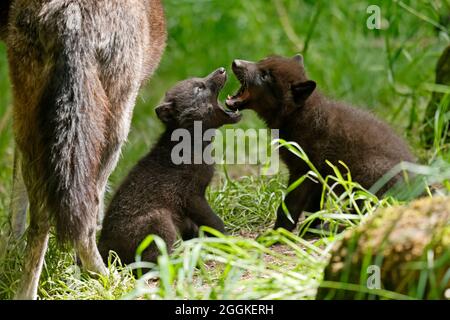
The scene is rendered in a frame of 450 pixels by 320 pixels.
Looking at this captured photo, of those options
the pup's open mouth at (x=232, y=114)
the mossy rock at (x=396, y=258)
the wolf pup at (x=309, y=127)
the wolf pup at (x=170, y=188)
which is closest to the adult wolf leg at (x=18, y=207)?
the wolf pup at (x=170, y=188)

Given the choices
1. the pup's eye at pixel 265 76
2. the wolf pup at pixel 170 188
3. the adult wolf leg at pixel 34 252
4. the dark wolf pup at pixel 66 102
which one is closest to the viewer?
the dark wolf pup at pixel 66 102

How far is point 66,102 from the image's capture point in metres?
4.88

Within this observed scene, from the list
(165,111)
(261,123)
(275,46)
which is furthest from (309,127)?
(275,46)

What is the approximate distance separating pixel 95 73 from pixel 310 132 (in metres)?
1.65

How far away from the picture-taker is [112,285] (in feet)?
17.2

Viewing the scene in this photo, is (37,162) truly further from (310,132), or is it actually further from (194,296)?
(310,132)

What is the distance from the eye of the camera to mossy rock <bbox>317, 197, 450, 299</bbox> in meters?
3.97

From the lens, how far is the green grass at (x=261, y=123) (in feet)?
14.5

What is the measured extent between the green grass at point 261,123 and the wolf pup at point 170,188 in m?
0.20

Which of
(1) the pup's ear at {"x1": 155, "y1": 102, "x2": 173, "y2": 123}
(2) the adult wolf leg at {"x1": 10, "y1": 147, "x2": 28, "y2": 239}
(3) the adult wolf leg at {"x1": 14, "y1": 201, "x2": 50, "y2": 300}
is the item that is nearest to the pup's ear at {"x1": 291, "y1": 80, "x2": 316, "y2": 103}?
(1) the pup's ear at {"x1": 155, "y1": 102, "x2": 173, "y2": 123}

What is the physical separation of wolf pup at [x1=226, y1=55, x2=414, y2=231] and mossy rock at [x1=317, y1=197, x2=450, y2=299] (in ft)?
5.85

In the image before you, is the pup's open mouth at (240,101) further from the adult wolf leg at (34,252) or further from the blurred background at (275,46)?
the blurred background at (275,46)

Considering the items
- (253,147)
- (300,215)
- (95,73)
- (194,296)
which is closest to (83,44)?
(95,73)

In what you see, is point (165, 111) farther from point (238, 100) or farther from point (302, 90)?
point (302, 90)
